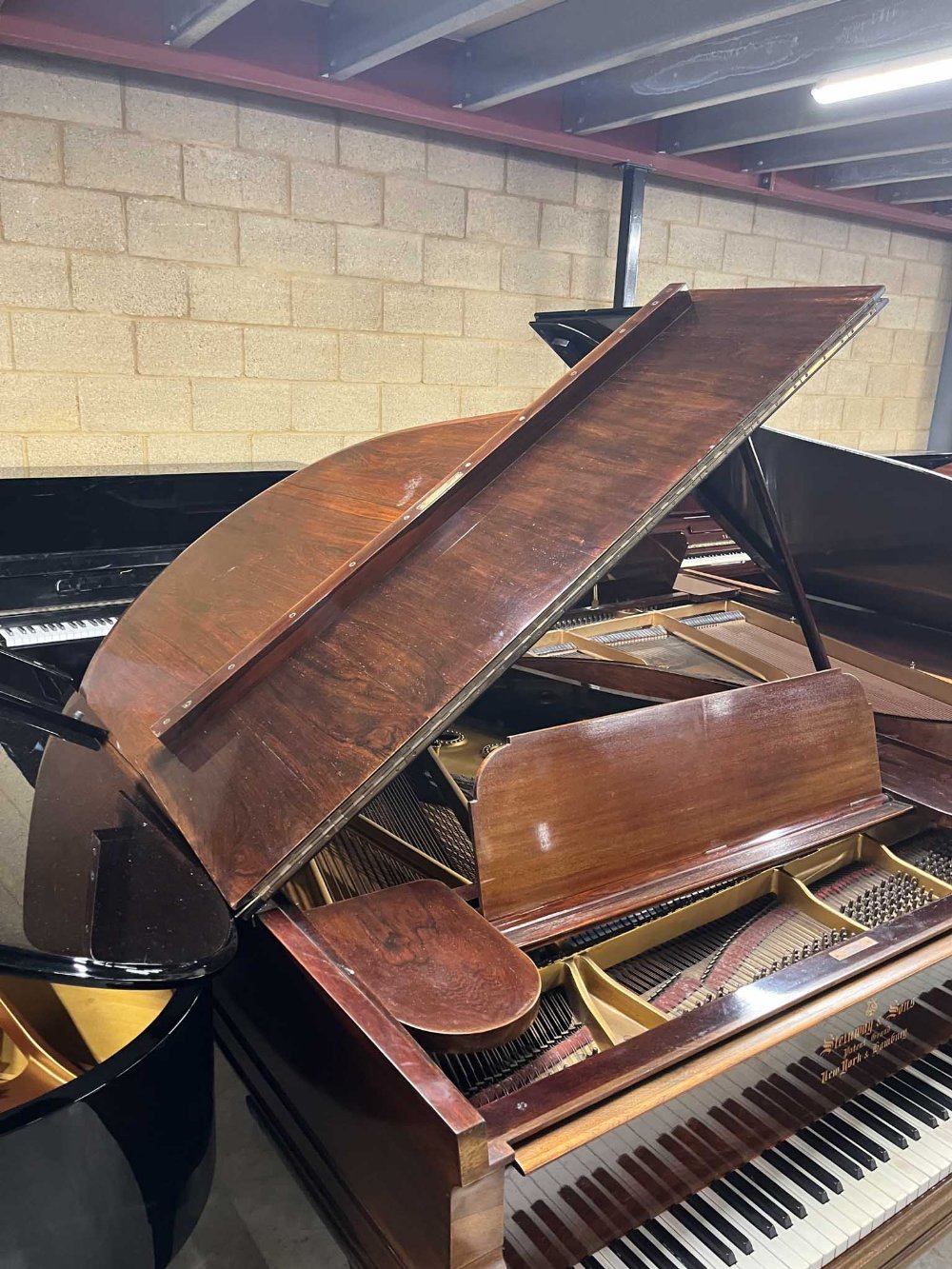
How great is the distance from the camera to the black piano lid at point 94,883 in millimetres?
1169

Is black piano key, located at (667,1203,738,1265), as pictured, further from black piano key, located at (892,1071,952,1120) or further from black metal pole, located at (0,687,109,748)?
black metal pole, located at (0,687,109,748)

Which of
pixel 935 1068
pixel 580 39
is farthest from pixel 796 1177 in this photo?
pixel 580 39

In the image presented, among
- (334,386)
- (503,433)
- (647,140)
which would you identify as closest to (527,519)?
(503,433)

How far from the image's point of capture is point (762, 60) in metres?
3.96

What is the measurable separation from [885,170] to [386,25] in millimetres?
3697

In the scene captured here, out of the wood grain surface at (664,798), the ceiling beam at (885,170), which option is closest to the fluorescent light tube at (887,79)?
the ceiling beam at (885,170)

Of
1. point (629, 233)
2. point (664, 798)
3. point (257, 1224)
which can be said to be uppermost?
point (629, 233)

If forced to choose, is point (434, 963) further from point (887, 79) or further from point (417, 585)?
point (887, 79)

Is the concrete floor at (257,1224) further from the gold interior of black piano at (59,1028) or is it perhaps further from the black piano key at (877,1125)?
the black piano key at (877,1125)

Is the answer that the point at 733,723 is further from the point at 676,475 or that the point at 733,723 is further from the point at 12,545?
the point at 12,545

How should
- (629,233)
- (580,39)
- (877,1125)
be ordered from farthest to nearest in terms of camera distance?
(629,233) < (580,39) < (877,1125)

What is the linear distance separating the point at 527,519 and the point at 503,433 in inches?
8.3

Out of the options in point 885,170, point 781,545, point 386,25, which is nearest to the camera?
point 781,545

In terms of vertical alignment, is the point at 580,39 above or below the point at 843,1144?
above
